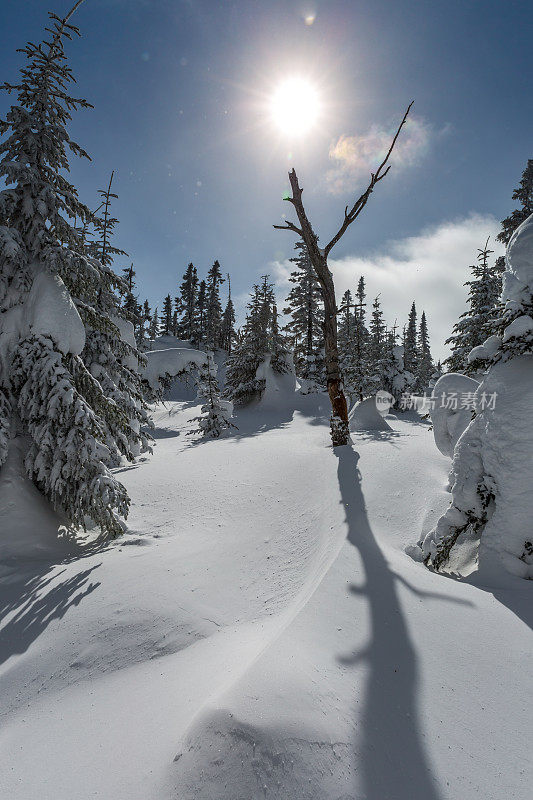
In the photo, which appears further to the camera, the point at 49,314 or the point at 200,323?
the point at 200,323

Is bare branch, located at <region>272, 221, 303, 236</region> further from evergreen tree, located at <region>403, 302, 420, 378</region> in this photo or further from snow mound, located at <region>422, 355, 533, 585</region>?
evergreen tree, located at <region>403, 302, 420, 378</region>

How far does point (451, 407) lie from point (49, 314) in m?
6.97

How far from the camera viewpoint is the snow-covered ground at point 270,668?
5.66ft

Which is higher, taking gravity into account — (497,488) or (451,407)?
(451,407)

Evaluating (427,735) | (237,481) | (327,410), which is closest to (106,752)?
(427,735)

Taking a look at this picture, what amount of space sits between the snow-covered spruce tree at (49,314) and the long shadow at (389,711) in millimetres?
4178

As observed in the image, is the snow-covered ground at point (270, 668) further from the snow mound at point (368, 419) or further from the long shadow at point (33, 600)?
the snow mound at point (368, 419)

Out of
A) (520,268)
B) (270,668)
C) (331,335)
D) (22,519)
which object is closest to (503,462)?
(520,268)

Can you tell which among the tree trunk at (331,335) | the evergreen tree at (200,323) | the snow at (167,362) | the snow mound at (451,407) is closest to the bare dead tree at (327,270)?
the tree trunk at (331,335)

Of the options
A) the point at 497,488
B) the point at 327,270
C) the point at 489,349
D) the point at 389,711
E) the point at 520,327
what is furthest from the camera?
the point at 327,270

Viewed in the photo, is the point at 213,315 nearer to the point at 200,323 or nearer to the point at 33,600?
the point at 200,323

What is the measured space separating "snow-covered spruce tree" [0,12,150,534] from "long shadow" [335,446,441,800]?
4.18 meters

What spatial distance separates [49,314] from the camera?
589 centimetres

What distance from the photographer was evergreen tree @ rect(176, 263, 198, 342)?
5197cm
